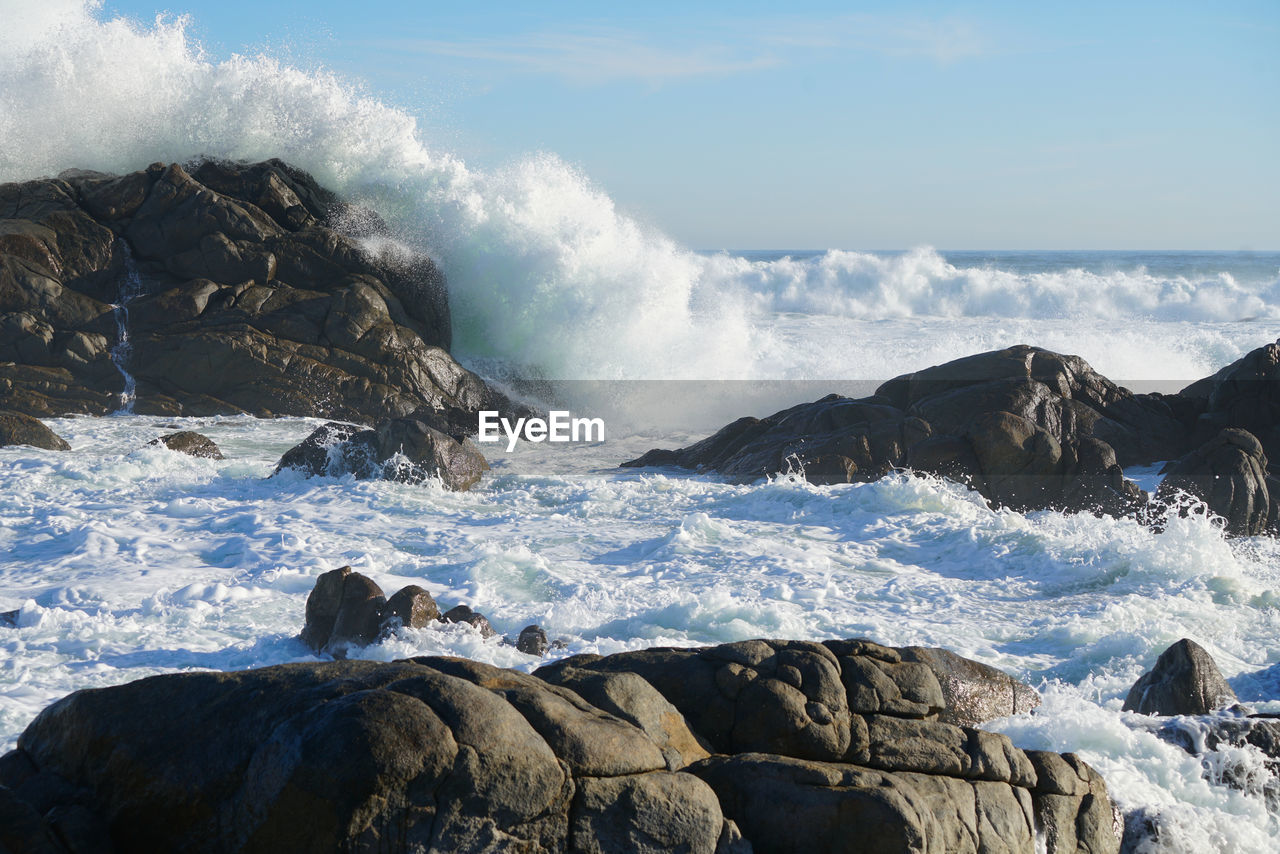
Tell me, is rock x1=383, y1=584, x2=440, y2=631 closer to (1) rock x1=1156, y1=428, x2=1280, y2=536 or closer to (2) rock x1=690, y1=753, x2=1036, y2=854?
(2) rock x1=690, y1=753, x2=1036, y2=854

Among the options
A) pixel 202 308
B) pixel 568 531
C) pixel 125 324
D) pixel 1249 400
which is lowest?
pixel 568 531

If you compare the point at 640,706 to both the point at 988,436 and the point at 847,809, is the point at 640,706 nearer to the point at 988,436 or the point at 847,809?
the point at 847,809

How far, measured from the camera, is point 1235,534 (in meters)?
10.4

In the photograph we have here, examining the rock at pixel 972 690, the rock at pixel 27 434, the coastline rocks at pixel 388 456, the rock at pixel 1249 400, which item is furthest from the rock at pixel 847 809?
the rock at pixel 27 434

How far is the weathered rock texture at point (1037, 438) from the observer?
35.9 feet

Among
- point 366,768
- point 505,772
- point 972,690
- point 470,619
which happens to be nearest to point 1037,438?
point 972,690

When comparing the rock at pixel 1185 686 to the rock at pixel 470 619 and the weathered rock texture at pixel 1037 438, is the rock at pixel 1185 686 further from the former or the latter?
the weathered rock texture at pixel 1037 438

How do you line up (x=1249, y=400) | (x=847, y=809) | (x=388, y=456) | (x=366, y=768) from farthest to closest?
(x=1249, y=400) → (x=388, y=456) → (x=847, y=809) → (x=366, y=768)

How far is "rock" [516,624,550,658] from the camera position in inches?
276

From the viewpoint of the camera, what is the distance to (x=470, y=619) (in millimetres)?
7340

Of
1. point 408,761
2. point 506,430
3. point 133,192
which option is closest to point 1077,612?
point 408,761

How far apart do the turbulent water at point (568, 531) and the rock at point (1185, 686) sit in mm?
335

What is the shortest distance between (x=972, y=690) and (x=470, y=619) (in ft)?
11.3

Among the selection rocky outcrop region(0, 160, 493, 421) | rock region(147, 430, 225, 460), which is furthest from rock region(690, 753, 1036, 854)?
rocky outcrop region(0, 160, 493, 421)
